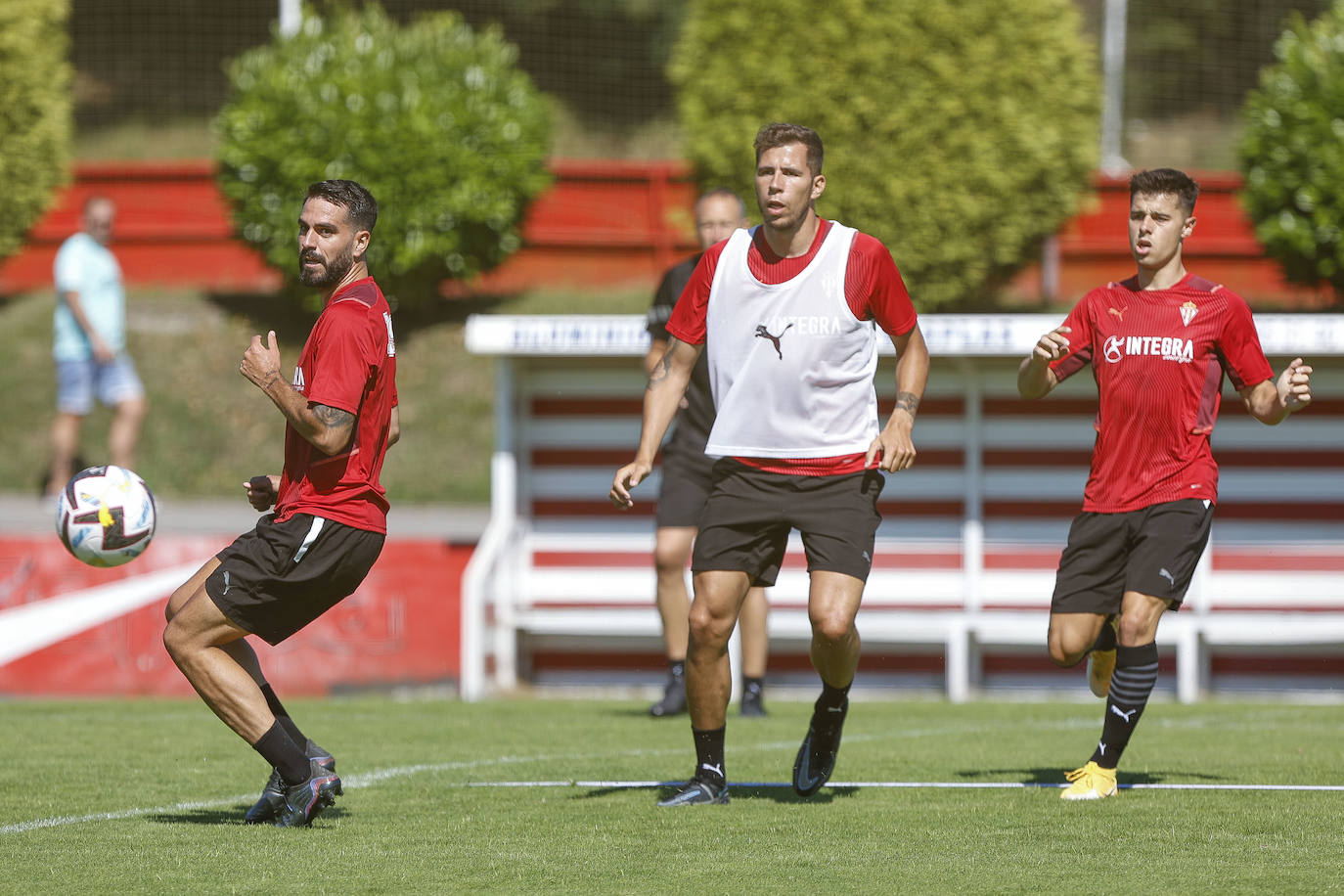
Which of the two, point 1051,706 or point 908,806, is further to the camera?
A: point 1051,706

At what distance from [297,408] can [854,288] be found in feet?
6.47

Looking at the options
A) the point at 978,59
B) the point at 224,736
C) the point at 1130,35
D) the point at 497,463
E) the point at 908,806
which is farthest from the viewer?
the point at 1130,35

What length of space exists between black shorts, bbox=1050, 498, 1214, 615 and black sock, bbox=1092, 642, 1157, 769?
0.20 meters

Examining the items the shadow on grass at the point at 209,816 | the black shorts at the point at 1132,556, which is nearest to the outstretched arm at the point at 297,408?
the shadow on grass at the point at 209,816

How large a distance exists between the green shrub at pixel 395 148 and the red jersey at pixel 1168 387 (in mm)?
13214

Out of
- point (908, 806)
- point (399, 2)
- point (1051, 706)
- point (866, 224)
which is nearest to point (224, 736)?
point (908, 806)

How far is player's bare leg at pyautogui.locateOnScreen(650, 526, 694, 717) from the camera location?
370 inches

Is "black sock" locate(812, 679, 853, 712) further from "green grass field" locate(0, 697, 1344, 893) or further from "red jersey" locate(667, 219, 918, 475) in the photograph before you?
"red jersey" locate(667, 219, 918, 475)

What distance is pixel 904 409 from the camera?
241 inches

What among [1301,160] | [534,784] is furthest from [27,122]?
[534,784]

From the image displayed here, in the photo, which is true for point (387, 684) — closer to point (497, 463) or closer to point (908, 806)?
point (497, 463)

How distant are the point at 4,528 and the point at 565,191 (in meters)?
11.4

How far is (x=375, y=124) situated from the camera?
19438 millimetres

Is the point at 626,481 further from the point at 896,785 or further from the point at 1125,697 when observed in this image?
the point at 1125,697
